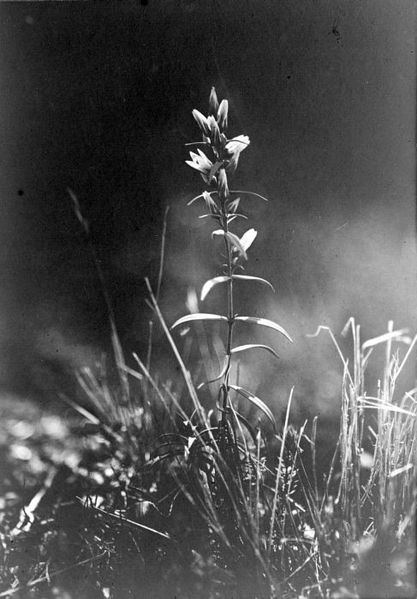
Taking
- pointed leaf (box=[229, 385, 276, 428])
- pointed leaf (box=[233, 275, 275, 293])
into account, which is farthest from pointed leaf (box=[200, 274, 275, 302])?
pointed leaf (box=[229, 385, 276, 428])

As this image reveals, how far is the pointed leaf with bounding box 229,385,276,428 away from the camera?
138 cm

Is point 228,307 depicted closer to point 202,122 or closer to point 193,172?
point 193,172

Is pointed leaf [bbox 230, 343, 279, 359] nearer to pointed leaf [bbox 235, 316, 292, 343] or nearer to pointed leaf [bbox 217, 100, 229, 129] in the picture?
pointed leaf [bbox 235, 316, 292, 343]

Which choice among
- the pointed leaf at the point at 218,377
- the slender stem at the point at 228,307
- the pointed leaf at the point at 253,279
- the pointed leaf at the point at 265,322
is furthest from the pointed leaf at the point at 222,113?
the pointed leaf at the point at 218,377

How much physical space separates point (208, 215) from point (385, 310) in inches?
20.1

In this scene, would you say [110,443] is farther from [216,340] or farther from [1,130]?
[1,130]

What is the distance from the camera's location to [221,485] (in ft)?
4.58

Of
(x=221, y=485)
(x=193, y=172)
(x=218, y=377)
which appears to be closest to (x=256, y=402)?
(x=218, y=377)

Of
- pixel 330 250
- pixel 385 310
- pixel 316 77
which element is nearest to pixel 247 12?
pixel 316 77

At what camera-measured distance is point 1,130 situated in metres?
1.47

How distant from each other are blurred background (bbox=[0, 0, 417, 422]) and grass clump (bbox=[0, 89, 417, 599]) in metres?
0.05

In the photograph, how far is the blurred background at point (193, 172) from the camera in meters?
1.42

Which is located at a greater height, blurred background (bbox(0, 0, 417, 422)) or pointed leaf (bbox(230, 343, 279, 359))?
blurred background (bbox(0, 0, 417, 422))

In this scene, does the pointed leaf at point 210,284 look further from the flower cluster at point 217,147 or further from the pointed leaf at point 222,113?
the pointed leaf at point 222,113
